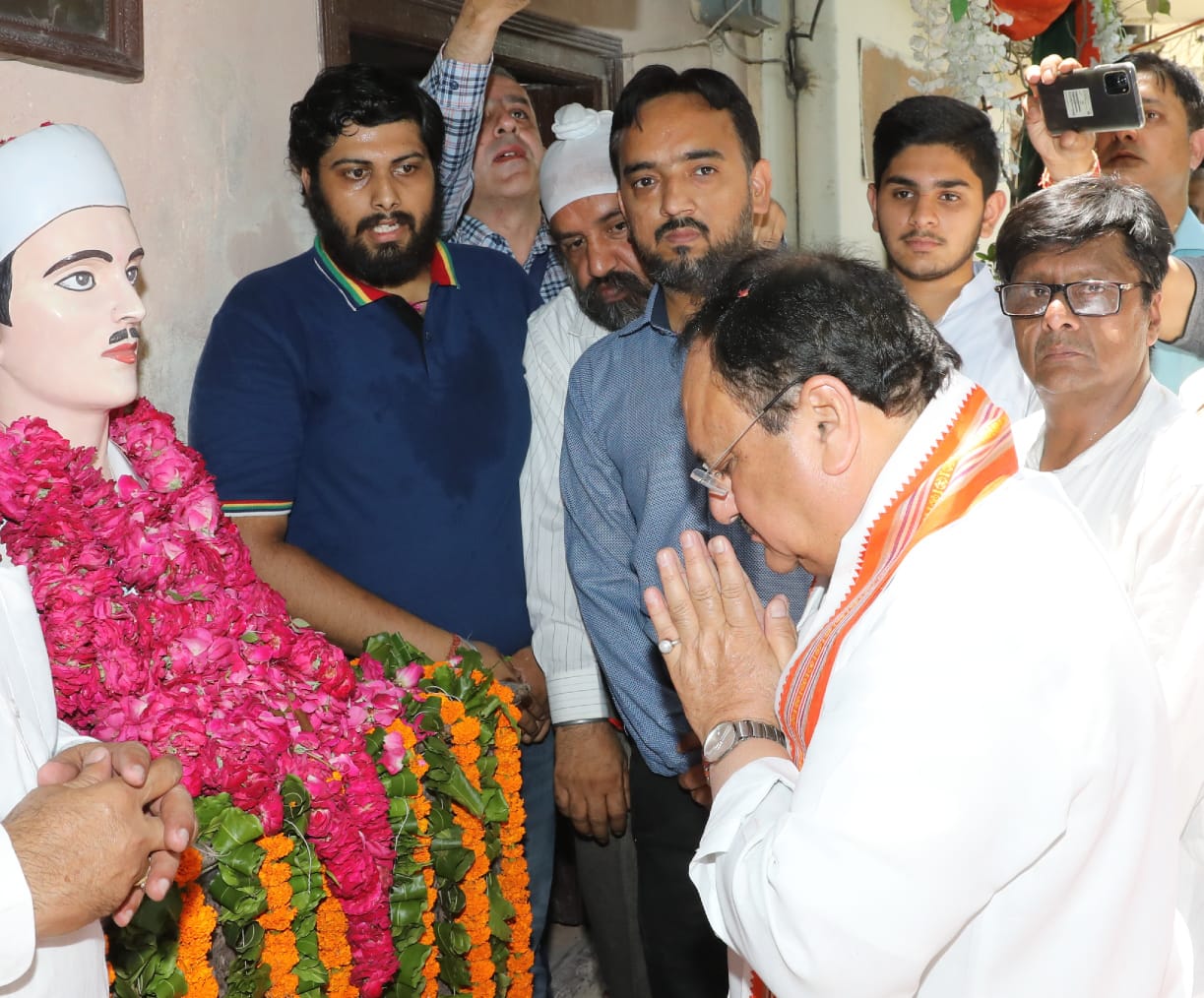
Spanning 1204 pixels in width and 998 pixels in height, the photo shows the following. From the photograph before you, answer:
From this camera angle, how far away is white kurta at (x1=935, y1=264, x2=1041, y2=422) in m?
2.98

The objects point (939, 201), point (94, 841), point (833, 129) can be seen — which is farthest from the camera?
point (833, 129)

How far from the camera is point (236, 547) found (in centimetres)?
214

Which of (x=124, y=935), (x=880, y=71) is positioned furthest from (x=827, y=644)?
(x=880, y=71)

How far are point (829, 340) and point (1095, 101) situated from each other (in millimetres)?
2149

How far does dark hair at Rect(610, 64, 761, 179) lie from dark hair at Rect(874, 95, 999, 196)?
72cm

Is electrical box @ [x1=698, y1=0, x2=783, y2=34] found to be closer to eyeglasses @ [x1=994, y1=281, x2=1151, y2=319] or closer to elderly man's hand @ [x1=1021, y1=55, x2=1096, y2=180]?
elderly man's hand @ [x1=1021, y1=55, x2=1096, y2=180]

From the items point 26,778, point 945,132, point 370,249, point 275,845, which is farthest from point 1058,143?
point 26,778

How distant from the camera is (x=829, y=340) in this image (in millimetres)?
1498

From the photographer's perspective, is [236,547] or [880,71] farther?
[880,71]

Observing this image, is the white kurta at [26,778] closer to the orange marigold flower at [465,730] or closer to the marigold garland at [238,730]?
the marigold garland at [238,730]

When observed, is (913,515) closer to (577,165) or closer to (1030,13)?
(577,165)

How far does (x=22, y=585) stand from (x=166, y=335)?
4.42 feet

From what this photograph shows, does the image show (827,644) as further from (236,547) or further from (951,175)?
(951,175)

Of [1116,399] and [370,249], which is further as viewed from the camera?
[370,249]
